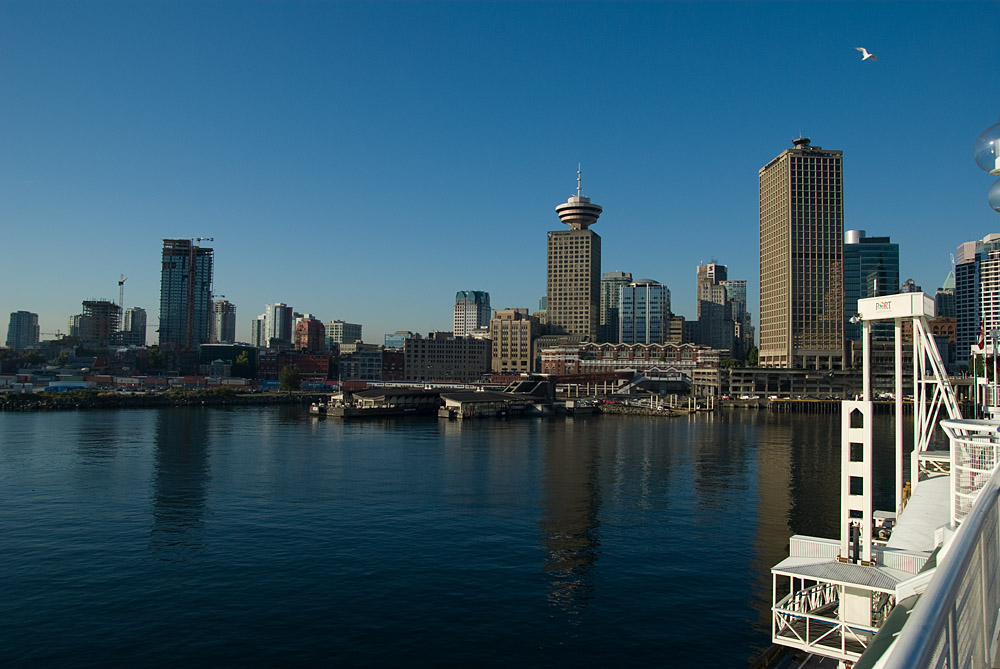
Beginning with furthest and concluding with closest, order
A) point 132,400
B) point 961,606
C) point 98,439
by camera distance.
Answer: point 132,400
point 98,439
point 961,606

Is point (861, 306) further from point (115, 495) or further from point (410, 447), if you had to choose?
point (410, 447)

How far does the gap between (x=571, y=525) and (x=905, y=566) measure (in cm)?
1826

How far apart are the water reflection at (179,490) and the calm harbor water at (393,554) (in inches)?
10.3

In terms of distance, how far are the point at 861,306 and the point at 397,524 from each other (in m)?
23.9

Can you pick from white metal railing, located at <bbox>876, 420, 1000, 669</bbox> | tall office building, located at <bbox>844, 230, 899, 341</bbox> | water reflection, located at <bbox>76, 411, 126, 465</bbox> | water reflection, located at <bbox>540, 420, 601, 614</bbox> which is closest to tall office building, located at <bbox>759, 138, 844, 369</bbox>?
tall office building, located at <bbox>844, 230, 899, 341</bbox>

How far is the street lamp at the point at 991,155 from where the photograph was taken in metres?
10.1

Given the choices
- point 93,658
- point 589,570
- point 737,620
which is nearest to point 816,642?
point 737,620

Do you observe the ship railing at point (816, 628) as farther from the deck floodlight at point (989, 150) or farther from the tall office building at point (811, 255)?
the tall office building at point (811, 255)

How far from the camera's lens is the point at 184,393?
14250cm

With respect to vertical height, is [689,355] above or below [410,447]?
above

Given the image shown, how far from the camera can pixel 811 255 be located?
554 feet

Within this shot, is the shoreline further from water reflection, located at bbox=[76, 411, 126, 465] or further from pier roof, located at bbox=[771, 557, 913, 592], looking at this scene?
pier roof, located at bbox=[771, 557, 913, 592]

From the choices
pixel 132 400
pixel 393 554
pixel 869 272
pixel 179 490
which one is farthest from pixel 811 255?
pixel 393 554

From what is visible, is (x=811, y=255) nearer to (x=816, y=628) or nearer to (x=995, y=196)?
(x=816, y=628)
